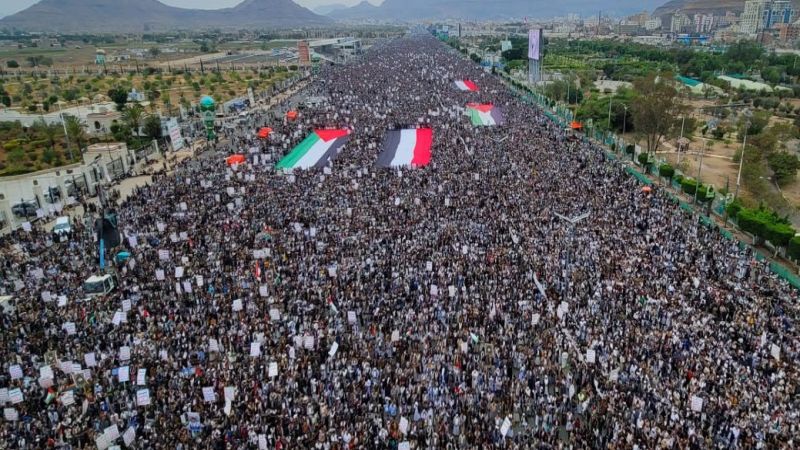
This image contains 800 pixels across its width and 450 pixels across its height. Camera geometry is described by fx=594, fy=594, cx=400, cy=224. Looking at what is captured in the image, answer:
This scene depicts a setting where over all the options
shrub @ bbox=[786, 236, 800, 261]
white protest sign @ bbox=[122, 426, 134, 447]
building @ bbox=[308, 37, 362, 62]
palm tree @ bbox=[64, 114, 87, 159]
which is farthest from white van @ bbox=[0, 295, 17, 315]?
building @ bbox=[308, 37, 362, 62]

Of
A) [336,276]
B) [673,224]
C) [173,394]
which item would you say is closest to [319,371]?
[173,394]

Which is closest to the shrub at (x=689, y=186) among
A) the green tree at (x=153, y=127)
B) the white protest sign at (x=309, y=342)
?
the white protest sign at (x=309, y=342)

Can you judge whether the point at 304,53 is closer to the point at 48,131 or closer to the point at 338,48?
the point at 338,48

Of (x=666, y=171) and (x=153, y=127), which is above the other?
(x=153, y=127)

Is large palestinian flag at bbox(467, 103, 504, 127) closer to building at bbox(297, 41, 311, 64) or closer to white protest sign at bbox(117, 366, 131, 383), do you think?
white protest sign at bbox(117, 366, 131, 383)

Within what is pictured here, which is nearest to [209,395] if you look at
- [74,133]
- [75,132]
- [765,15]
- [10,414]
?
[10,414]

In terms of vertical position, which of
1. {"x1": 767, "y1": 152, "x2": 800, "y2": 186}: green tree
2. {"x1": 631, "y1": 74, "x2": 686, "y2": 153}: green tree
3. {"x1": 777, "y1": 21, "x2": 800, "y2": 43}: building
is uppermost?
{"x1": 631, "y1": 74, "x2": 686, "y2": 153}: green tree
